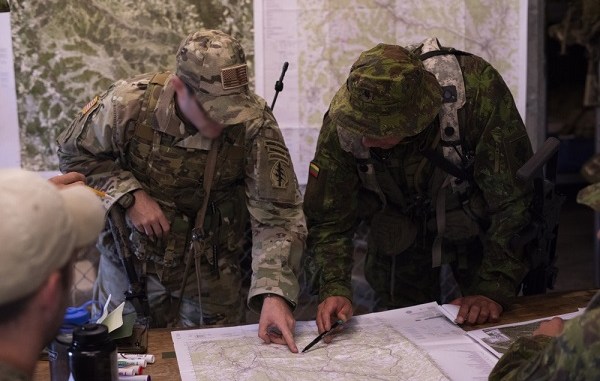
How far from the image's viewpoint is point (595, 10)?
4.33 metres

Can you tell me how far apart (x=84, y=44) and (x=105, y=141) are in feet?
2.93

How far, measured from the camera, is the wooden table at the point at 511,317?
6.18 feet

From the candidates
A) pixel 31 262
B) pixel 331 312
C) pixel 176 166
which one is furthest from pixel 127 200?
pixel 31 262

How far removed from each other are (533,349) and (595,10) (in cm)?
314

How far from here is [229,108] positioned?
84.4 inches

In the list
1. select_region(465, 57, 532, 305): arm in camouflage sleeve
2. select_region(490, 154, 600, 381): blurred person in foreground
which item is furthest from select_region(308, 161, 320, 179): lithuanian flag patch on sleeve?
select_region(490, 154, 600, 381): blurred person in foreground

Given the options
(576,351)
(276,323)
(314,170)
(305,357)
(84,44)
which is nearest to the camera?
(576,351)

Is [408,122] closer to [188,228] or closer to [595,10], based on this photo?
[188,228]

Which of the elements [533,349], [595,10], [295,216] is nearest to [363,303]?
[295,216]

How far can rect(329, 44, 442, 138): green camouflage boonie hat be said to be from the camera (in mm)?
2168

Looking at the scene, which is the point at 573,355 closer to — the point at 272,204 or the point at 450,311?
the point at 450,311

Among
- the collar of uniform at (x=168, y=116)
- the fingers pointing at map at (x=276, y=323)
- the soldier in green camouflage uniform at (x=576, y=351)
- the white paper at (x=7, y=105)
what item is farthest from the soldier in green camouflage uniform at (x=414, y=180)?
the white paper at (x=7, y=105)

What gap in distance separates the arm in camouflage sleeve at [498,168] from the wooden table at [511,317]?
0.06 meters

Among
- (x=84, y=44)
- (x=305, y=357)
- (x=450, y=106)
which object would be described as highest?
(x=84, y=44)
